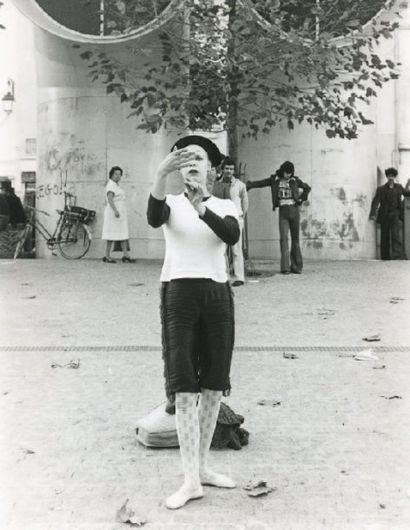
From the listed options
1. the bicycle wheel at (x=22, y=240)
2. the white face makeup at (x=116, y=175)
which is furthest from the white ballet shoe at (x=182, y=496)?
the bicycle wheel at (x=22, y=240)

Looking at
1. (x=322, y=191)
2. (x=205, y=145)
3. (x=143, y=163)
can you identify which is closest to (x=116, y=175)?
(x=143, y=163)

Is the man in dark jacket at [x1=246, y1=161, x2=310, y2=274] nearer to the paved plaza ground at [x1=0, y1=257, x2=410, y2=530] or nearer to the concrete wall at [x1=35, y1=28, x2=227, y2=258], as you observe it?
the paved plaza ground at [x1=0, y1=257, x2=410, y2=530]

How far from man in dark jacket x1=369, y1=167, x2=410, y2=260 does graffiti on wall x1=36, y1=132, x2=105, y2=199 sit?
19.8ft

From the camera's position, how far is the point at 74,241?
62.5 ft

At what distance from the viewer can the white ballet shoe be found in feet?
12.9

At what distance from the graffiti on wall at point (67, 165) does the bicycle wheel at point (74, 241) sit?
835 millimetres

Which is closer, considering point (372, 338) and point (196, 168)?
point (196, 168)

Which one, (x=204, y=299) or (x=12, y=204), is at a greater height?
(x=12, y=204)

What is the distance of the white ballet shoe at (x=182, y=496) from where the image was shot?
393cm

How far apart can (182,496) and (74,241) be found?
15.4 m

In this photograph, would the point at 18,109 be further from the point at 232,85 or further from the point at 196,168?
the point at 196,168

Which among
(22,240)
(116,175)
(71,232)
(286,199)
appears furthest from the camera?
(22,240)

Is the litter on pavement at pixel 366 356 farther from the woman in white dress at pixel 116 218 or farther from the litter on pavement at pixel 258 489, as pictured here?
the woman in white dress at pixel 116 218

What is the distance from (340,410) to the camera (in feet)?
18.9
